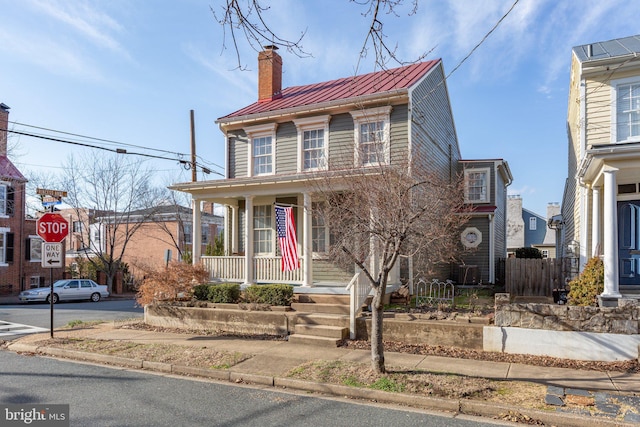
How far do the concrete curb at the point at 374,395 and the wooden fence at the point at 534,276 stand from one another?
32.2 feet

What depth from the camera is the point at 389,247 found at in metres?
7.36

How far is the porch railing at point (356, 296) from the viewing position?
9859 millimetres

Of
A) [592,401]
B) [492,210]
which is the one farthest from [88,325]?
[492,210]

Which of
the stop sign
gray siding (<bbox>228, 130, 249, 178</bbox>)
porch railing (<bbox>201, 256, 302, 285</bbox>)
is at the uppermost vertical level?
gray siding (<bbox>228, 130, 249, 178</bbox>)

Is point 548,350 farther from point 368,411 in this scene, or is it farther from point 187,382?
point 187,382

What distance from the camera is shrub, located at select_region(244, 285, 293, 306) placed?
11.6m

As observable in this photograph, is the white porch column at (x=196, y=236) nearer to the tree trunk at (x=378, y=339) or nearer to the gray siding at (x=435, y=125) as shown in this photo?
the gray siding at (x=435, y=125)

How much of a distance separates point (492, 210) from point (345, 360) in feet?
41.1

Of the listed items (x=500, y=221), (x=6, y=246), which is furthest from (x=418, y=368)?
(x=6, y=246)

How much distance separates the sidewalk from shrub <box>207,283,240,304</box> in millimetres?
1627

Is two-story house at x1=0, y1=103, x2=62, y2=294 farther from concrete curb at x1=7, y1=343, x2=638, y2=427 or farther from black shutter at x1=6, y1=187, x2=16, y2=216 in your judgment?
concrete curb at x1=7, y1=343, x2=638, y2=427

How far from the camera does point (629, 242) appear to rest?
11.5 meters

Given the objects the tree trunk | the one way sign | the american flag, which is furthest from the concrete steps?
the one way sign
